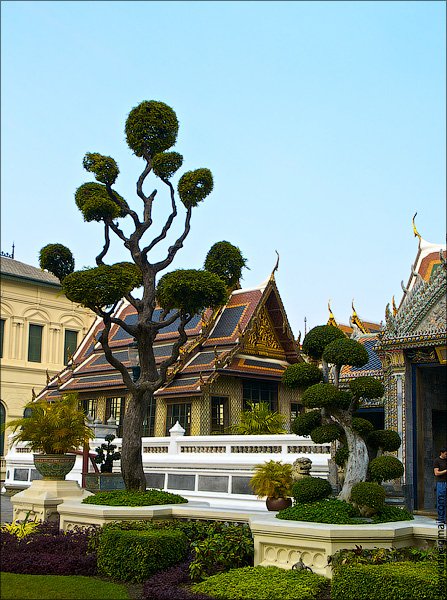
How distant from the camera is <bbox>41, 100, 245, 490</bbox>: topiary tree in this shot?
1459 cm

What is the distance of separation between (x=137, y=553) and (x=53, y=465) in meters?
4.95

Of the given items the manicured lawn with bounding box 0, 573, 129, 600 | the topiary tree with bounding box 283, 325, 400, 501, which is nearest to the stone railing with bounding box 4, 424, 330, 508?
the topiary tree with bounding box 283, 325, 400, 501

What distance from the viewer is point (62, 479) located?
15547 mm

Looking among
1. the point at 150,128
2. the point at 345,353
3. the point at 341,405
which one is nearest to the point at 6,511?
the point at 150,128

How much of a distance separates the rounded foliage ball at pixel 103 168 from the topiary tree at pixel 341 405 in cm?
605

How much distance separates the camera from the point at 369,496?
11.1 meters

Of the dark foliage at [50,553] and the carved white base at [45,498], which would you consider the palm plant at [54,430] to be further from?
the dark foliage at [50,553]

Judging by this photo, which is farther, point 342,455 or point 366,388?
point 342,455

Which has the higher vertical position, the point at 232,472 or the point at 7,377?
the point at 7,377

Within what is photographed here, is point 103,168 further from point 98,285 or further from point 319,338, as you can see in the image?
point 319,338

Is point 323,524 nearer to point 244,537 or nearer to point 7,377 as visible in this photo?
point 244,537

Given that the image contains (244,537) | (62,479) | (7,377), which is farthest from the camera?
(7,377)

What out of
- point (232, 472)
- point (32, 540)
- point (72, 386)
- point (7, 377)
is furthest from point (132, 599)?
point (7, 377)

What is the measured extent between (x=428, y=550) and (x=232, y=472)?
939 cm
